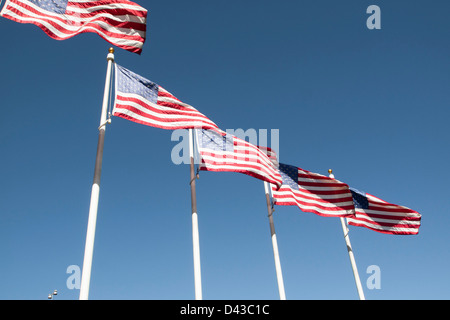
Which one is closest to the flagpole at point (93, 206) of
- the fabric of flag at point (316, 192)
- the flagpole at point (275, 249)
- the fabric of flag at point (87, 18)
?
the fabric of flag at point (87, 18)

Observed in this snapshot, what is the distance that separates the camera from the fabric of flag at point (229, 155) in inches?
603

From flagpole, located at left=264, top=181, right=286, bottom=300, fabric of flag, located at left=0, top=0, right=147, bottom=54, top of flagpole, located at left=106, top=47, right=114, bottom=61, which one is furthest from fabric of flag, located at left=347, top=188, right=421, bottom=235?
top of flagpole, located at left=106, top=47, right=114, bottom=61

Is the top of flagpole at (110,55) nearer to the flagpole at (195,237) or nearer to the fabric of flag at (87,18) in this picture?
the fabric of flag at (87,18)

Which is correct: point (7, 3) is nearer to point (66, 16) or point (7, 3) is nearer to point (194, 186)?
point (66, 16)

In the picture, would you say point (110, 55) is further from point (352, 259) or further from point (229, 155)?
point (352, 259)

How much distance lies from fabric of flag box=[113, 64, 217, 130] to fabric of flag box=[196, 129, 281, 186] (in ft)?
2.52

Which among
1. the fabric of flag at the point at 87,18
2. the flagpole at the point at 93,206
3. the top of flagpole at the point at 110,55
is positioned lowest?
the flagpole at the point at 93,206

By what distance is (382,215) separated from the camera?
23.2 m

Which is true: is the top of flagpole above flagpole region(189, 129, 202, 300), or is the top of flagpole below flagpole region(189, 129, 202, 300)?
above

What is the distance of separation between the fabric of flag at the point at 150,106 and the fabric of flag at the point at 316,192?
7.00 metres

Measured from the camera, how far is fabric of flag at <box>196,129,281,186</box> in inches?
603

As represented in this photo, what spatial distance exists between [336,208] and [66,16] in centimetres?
1560

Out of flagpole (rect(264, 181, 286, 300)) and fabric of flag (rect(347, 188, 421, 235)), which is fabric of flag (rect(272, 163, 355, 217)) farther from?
fabric of flag (rect(347, 188, 421, 235))
